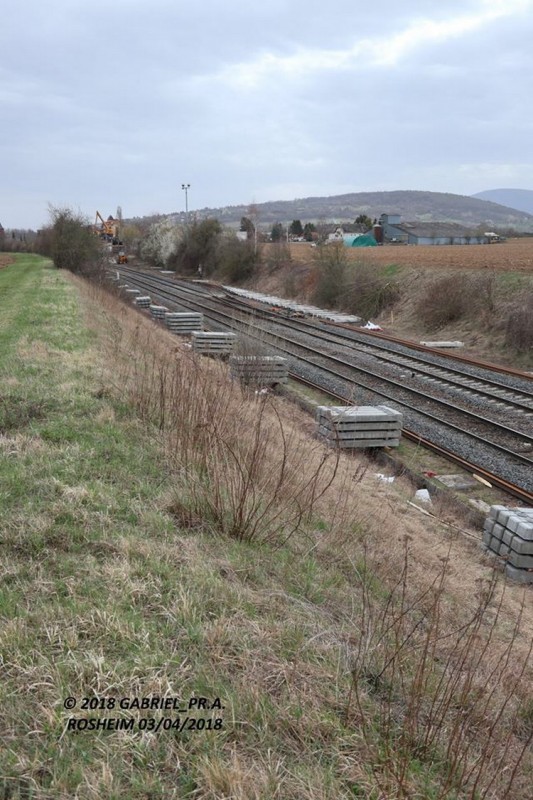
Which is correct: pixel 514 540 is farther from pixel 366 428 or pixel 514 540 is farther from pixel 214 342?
pixel 214 342

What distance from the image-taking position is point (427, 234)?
124062mm

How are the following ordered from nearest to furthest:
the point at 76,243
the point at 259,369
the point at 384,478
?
the point at 384,478
the point at 259,369
the point at 76,243

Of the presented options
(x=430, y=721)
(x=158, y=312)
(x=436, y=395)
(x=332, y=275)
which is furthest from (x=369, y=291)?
(x=430, y=721)

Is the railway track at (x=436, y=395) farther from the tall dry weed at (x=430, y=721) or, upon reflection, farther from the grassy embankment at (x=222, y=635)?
the tall dry weed at (x=430, y=721)

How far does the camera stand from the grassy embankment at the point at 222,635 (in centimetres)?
277

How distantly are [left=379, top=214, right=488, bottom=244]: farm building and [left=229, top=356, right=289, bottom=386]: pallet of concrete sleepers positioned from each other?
10504cm

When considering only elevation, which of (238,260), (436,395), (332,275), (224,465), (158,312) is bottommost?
(436,395)

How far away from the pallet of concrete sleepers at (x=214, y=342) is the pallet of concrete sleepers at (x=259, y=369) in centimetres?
338

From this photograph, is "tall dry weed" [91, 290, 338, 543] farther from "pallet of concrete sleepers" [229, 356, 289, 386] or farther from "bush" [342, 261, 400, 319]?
"bush" [342, 261, 400, 319]

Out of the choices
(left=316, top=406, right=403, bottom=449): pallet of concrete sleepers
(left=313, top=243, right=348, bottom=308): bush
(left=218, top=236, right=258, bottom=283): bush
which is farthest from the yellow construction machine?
(left=316, top=406, right=403, bottom=449): pallet of concrete sleepers

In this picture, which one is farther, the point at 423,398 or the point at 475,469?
the point at 423,398

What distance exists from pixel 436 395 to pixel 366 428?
5714 millimetres

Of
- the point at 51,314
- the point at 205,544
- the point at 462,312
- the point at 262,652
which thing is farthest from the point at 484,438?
the point at 462,312

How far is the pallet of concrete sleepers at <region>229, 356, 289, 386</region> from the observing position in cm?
1573
